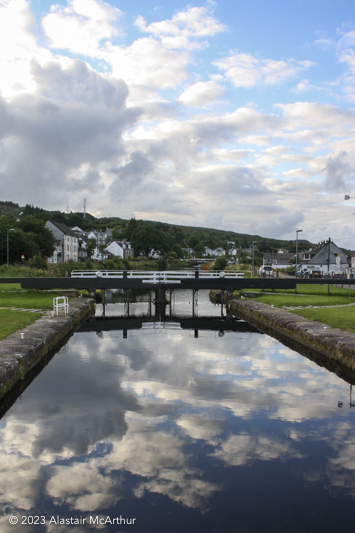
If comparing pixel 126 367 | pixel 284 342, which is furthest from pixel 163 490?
pixel 284 342

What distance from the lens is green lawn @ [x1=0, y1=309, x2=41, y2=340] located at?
17.9 m

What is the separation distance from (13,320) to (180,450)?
48.3 feet

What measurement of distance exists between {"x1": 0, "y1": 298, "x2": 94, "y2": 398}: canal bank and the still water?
0.71 m

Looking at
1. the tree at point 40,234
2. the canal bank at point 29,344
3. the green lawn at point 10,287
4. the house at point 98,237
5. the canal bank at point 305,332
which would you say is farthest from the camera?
the house at point 98,237

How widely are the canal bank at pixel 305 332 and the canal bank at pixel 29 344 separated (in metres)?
11.8

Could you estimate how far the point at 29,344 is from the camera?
50.6 feet

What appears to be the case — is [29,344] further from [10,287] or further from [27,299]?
[10,287]

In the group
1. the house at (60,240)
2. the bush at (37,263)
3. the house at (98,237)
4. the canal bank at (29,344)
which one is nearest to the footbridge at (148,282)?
the canal bank at (29,344)

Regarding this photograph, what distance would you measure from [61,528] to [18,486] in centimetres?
164

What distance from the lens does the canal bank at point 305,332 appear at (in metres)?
15.7

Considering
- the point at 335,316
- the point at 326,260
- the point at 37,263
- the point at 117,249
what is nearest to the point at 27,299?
the point at 37,263

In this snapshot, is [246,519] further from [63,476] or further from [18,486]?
[18,486]

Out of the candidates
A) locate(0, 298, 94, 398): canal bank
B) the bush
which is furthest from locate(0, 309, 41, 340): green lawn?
the bush

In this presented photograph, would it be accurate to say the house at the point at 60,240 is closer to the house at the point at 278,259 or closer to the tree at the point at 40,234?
the tree at the point at 40,234
